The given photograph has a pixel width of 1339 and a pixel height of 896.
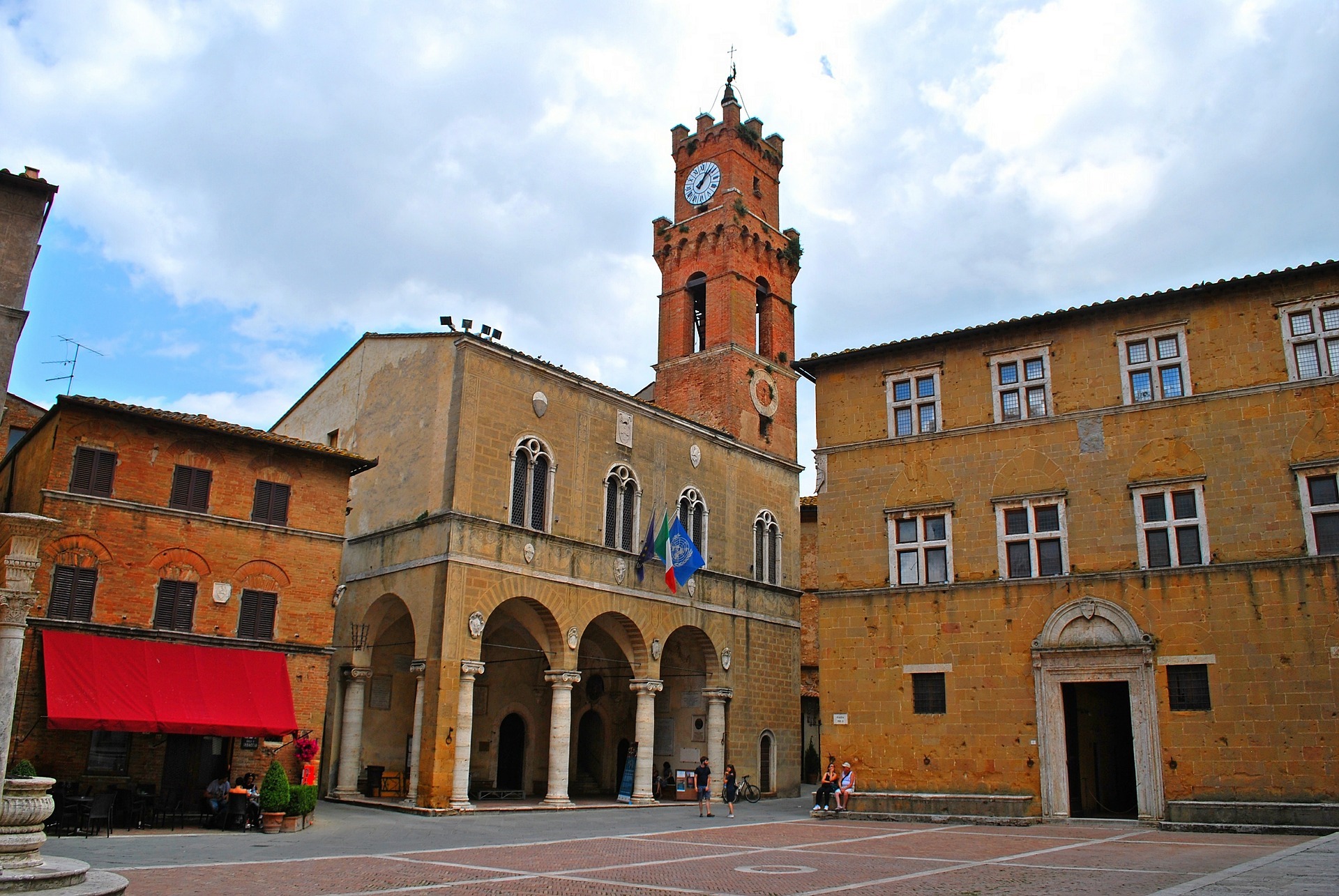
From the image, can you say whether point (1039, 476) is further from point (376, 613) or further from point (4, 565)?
point (4, 565)

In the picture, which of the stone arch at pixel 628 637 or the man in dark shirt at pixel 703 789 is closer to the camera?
the man in dark shirt at pixel 703 789

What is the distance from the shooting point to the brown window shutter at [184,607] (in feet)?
73.2

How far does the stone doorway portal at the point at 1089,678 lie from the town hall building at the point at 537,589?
1175 cm

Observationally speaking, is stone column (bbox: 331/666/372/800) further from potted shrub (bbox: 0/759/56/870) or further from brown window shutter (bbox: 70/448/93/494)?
potted shrub (bbox: 0/759/56/870)

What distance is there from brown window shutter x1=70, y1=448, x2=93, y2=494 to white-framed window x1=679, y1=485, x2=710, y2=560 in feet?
54.9

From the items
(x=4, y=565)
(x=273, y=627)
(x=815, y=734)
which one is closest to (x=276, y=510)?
(x=273, y=627)

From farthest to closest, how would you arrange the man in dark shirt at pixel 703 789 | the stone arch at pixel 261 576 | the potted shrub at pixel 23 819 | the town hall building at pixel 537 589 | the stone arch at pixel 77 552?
1. the town hall building at pixel 537 589
2. the man in dark shirt at pixel 703 789
3. the stone arch at pixel 261 576
4. the stone arch at pixel 77 552
5. the potted shrub at pixel 23 819

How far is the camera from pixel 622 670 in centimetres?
3406

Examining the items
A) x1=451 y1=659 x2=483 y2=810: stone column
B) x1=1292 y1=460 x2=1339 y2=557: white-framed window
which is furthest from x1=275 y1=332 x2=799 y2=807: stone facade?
x1=1292 y1=460 x2=1339 y2=557: white-framed window

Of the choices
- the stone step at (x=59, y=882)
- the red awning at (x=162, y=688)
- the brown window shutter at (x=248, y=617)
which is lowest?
the stone step at (x=59, y=882)

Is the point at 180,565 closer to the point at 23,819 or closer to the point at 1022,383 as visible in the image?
the point at 23,819

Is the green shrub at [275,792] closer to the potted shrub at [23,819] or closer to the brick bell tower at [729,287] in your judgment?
the potted shrub at [23,819]

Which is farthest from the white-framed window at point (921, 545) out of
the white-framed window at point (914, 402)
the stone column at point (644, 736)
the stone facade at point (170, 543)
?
the stone facade at point (170, 543)

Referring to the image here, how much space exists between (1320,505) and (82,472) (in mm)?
25506
